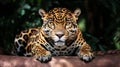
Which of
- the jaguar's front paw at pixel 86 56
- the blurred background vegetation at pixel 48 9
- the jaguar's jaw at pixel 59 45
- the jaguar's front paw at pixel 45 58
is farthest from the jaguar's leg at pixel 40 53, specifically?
the blurred background vegetation at pixel 48 9

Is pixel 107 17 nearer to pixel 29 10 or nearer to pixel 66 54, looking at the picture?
pixel 29 10

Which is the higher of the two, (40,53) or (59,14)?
(59,14)

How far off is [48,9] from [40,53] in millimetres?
2247

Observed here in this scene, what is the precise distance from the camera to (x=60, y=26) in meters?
5.11

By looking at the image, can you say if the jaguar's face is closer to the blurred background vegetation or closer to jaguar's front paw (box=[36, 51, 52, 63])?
jaguar's front paw (box=[36, 51, 52, 63])

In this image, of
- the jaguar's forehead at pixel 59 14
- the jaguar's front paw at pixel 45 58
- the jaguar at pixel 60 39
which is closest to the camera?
the jaguar's front paw at pixel 45 58

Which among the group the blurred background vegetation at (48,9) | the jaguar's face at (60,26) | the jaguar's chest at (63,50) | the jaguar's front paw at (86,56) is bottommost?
the jaguar's front paw at (86,56)

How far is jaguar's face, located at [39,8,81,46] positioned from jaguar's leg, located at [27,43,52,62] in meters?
0.16

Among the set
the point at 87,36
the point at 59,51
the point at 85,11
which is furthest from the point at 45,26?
the point at 85,11

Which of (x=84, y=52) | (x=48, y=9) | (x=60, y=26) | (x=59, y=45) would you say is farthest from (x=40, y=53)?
(x=48, y=9)

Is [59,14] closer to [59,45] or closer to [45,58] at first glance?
[59,45]

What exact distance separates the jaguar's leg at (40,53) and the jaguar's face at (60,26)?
0.53 ft

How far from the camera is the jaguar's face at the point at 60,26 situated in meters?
5.02

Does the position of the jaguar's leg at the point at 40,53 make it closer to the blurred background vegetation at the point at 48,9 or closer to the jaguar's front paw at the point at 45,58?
the jaguar's front paw at the point at 45,58
